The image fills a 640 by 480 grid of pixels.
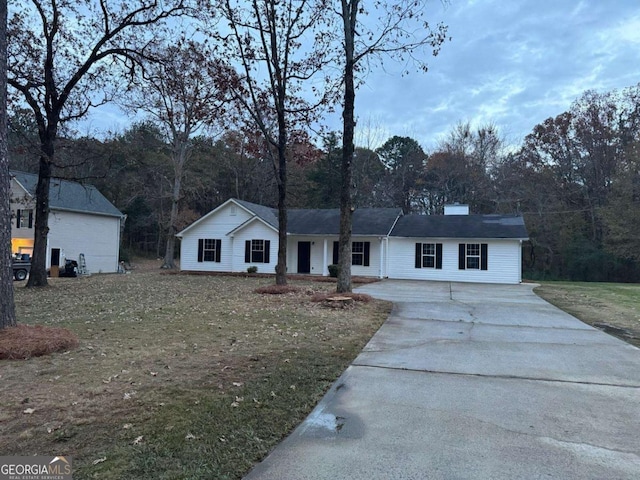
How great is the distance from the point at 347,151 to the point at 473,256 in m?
11.9

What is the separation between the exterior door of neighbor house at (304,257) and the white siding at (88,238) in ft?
43.8

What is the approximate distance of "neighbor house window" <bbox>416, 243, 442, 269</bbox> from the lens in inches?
853

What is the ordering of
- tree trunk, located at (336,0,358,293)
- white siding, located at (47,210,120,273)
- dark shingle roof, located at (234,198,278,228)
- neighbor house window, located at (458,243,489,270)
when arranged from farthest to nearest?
1. white siding, located at (47,210,120,273)
2. dark shingle roof, located at (234,198,278,228)
3. neighbor house window, located at (458,243,489,270)
4. tree trunk, located at (336,0,358,293)

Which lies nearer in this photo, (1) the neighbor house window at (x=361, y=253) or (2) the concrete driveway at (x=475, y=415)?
(2) the concrete driveway at (x=475, y=415)

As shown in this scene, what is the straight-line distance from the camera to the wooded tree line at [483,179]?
28.8 m

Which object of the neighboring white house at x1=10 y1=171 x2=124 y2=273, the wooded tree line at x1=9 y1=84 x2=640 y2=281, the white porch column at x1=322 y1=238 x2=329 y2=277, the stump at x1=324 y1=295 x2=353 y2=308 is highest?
the wooded tree line at x1=9 y1=84 x2=640 y2=281

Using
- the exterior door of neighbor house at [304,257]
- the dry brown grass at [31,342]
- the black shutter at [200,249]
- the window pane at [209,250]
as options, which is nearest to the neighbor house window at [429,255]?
the exterior door of neighbor house at [304,257]

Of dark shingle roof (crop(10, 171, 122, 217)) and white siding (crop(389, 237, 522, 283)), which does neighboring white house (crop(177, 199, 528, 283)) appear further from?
dark shingle roof (crop(10, 171, 122, 217))

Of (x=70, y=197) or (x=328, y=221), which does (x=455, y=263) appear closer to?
(x=328, y=221)

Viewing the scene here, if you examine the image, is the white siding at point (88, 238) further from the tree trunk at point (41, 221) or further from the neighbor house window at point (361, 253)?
the neighbor house window at point (361, 253)

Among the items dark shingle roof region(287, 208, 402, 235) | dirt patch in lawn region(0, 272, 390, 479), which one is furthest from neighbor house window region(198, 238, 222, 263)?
dirt patch in lawn region(0, 272, 390, 479)

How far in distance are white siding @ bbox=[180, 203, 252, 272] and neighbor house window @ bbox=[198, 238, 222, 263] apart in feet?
0.59

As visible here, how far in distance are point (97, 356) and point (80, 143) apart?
1369cm

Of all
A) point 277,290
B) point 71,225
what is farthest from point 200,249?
point 277,290
